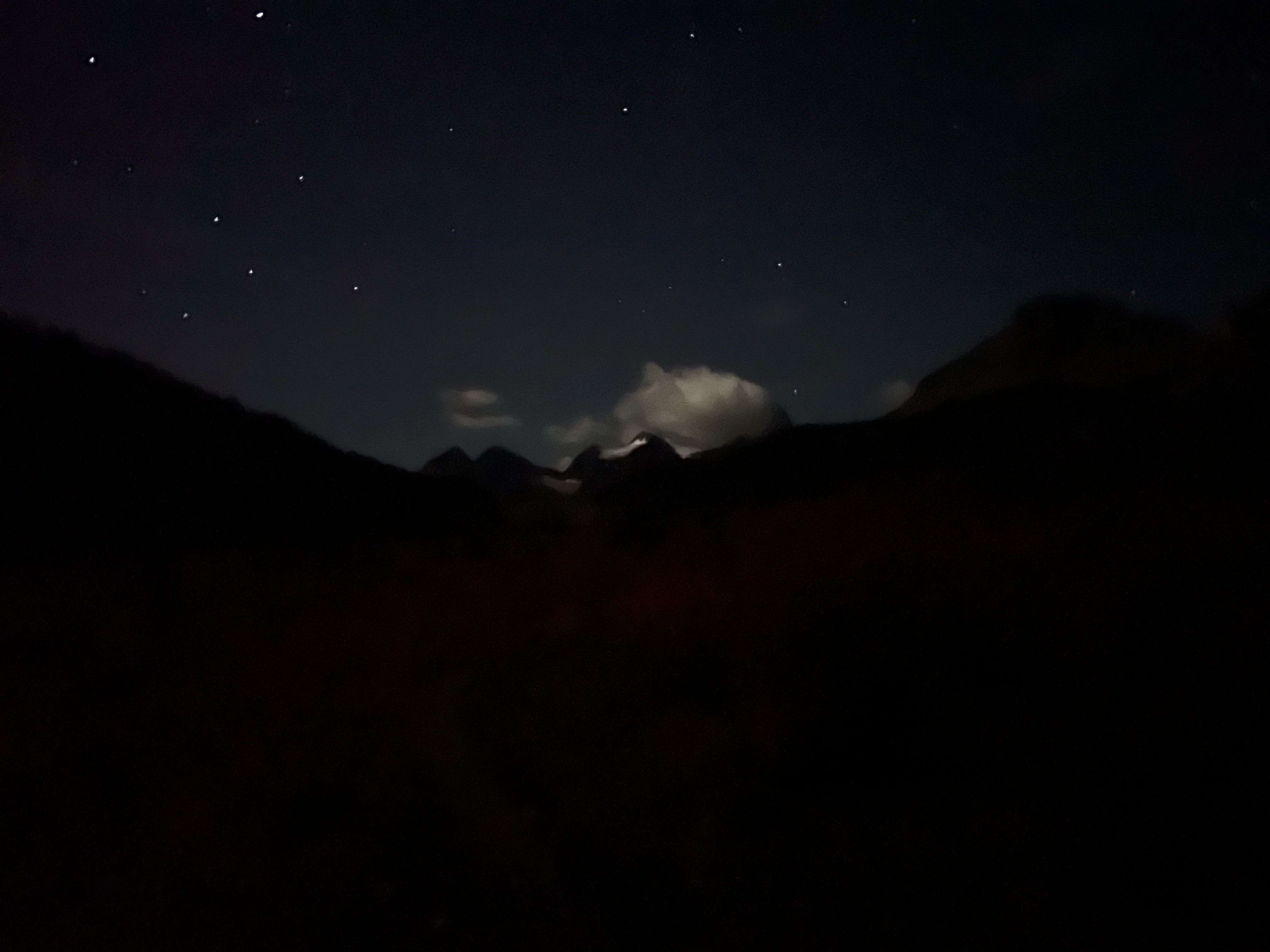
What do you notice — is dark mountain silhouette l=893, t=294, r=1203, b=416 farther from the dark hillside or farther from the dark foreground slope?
the dark hillside

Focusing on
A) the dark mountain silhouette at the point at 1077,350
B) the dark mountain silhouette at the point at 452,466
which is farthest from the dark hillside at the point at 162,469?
the dark mountain silhouette at the point at 1077,350

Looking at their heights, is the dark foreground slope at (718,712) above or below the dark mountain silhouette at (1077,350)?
below

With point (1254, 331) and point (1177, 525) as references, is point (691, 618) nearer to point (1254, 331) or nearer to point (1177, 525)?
point (1177, 525)

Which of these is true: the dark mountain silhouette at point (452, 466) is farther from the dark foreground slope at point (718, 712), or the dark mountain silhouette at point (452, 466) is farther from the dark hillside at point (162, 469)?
the dark foreground slope at point (718, 712)

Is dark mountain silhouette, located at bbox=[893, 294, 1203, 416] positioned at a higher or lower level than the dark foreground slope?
higher

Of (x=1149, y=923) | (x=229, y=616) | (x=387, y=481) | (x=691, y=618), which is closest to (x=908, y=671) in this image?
(x=691, y=618)

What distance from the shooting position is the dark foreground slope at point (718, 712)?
11.5 feet

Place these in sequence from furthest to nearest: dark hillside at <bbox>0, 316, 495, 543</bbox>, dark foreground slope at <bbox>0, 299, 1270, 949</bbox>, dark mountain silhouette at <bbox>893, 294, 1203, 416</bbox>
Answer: dark mountain silhouette at <bbox>893, 294, 1203, 416</bbox>, dark hillside at <bbox>0, 316, 495, 543</bbox>, dark foreground slope at <bbox>0, 299, 1270, 949</bbox>

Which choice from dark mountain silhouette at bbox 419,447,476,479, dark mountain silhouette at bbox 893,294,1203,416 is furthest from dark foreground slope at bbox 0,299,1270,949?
dark mountain silhouette at bbox 419,447,476,479

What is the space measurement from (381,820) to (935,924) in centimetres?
304

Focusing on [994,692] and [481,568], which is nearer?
[994,692]

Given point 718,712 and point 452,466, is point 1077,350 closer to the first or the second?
point 718,712

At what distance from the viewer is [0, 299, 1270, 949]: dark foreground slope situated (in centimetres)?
350

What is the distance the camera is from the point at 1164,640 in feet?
18.5
